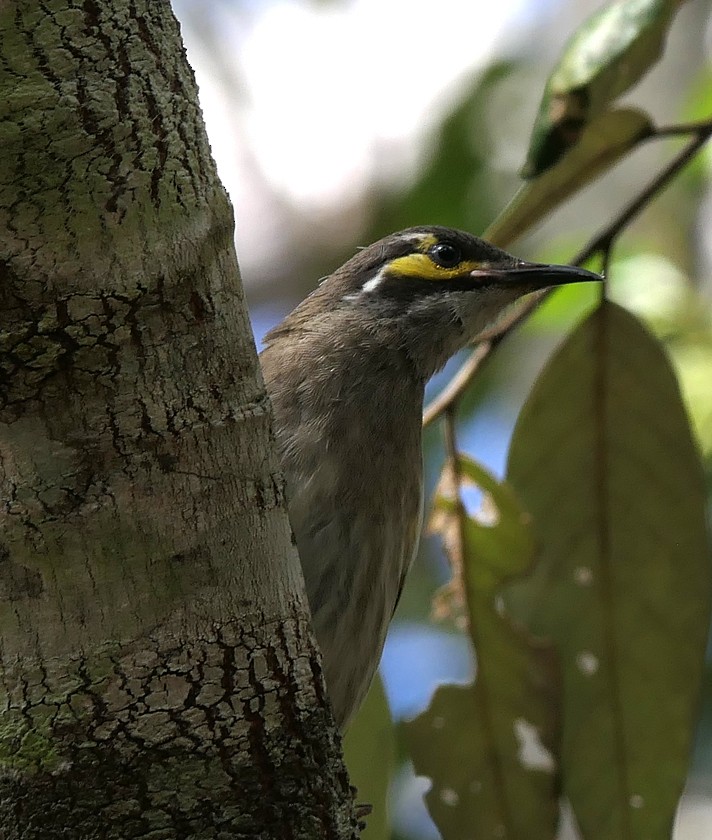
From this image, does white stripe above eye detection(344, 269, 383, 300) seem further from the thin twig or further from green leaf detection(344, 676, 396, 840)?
green leaf detection(344, 676, 396, 840)

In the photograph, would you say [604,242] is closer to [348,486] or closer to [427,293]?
[427,293]

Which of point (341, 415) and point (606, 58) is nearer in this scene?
point (606, 58)

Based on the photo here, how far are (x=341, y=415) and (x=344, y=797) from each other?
1521 mm

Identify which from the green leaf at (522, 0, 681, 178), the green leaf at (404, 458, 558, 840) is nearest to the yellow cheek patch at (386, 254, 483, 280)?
the green leaf at (404, 458, 558, 840)

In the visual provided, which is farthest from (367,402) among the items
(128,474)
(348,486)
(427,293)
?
(128,474)

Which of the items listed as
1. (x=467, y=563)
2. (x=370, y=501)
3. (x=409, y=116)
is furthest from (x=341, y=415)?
(x=409, y=116)

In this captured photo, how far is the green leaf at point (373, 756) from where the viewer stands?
379 cm

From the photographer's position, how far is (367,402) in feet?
12.1

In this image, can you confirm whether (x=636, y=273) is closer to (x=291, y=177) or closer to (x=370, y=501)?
(x=370, y=501)

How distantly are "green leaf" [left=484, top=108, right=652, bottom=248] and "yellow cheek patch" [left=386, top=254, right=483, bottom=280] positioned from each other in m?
0.36

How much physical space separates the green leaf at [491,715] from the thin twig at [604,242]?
311mm

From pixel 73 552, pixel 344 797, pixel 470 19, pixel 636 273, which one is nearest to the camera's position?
pixel 73 552

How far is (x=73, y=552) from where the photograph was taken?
77.4 inches

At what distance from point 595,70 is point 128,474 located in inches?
76.1
